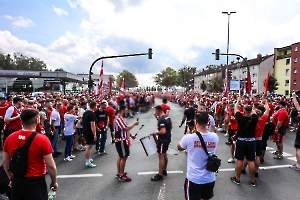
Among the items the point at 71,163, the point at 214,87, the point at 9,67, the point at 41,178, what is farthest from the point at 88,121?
the point at 9,67

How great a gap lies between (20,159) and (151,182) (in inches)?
132

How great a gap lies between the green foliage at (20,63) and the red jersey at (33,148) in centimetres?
9304

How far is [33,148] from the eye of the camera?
2.83 metres

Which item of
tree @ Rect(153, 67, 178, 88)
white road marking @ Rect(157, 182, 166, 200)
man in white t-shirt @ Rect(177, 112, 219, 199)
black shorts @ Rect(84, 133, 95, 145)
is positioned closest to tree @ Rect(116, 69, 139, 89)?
tree @ Rect(153, 67, 178, 88)

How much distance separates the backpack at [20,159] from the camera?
9.18 feet

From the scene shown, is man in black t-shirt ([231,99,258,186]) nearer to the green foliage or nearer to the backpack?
the backpack

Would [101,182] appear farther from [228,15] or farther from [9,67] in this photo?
[9,67]

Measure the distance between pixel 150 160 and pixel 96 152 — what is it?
2166 millimetres

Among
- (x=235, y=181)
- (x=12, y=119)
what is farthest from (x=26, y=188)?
(x=235, y=181)

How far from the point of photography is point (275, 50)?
179ft

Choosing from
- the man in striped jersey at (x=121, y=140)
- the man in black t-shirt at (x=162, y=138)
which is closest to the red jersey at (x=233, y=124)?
the man in black t-shirt at (x=162, y=138)

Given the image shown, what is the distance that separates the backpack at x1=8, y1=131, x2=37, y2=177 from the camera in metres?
2.80

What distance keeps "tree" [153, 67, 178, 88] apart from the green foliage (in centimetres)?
5259

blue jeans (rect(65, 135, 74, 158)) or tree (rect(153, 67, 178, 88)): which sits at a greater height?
tree (rect(153, 67, 178, 88))
